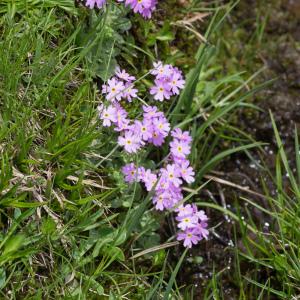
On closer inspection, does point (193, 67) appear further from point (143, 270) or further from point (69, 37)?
point (143, 270)

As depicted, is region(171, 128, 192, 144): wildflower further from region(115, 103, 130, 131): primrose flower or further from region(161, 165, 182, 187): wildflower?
region(115, 103, 130, 131): primrose flower

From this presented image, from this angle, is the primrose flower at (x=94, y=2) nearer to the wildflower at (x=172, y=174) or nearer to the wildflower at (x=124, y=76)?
the wildflower at (x=124, y=76)

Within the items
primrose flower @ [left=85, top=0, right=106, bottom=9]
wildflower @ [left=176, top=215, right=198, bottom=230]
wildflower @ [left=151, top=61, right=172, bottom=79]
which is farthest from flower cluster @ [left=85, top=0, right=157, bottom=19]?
wildflower @ [left=176, top=215, right=198, bottom=230]

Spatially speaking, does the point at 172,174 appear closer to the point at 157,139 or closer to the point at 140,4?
the point at 157,139

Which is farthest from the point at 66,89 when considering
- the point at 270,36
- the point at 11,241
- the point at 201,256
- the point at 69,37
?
the point at 270,36

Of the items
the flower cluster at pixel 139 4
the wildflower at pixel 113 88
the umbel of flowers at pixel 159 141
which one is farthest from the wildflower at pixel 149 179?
the flower cluster at pixel 139 4
